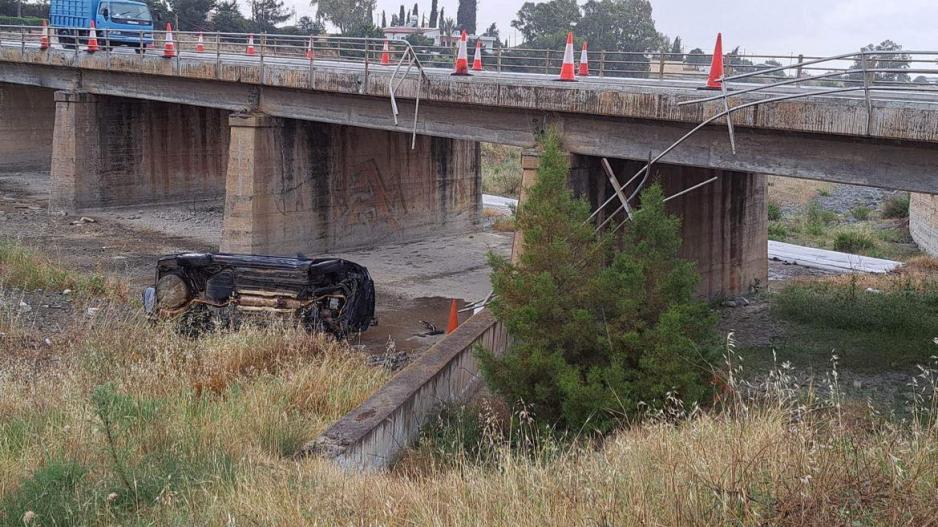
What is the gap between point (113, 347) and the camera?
11.9 meters

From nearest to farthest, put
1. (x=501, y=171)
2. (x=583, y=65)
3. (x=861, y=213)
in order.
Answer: (x=583, y=65), (x=861, y=213), (x=501, y=171)

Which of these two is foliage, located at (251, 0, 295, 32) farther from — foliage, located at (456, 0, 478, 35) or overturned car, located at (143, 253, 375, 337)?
overturned car, located at (143, 253, 375, 337)

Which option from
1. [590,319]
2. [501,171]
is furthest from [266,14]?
[590,319]

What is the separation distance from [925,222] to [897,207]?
A: 9014 millimetres

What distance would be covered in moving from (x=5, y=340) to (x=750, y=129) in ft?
34.7

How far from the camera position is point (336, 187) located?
989 inches

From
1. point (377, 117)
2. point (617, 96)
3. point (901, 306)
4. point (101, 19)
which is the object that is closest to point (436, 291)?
point (377, 117)

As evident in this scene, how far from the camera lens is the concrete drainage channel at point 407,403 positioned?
7852mm

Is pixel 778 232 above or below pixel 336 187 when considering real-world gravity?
below

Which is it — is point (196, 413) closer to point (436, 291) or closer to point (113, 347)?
point (113, 347)

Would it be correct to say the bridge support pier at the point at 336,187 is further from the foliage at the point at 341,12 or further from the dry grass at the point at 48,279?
the foliage at the point at 341,12

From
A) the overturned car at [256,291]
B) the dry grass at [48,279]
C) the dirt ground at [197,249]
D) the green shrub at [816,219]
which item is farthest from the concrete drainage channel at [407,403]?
the green shrub at [816,219]

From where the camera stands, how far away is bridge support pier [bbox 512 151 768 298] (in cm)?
1769

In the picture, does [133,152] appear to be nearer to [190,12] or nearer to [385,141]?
[385,141]
